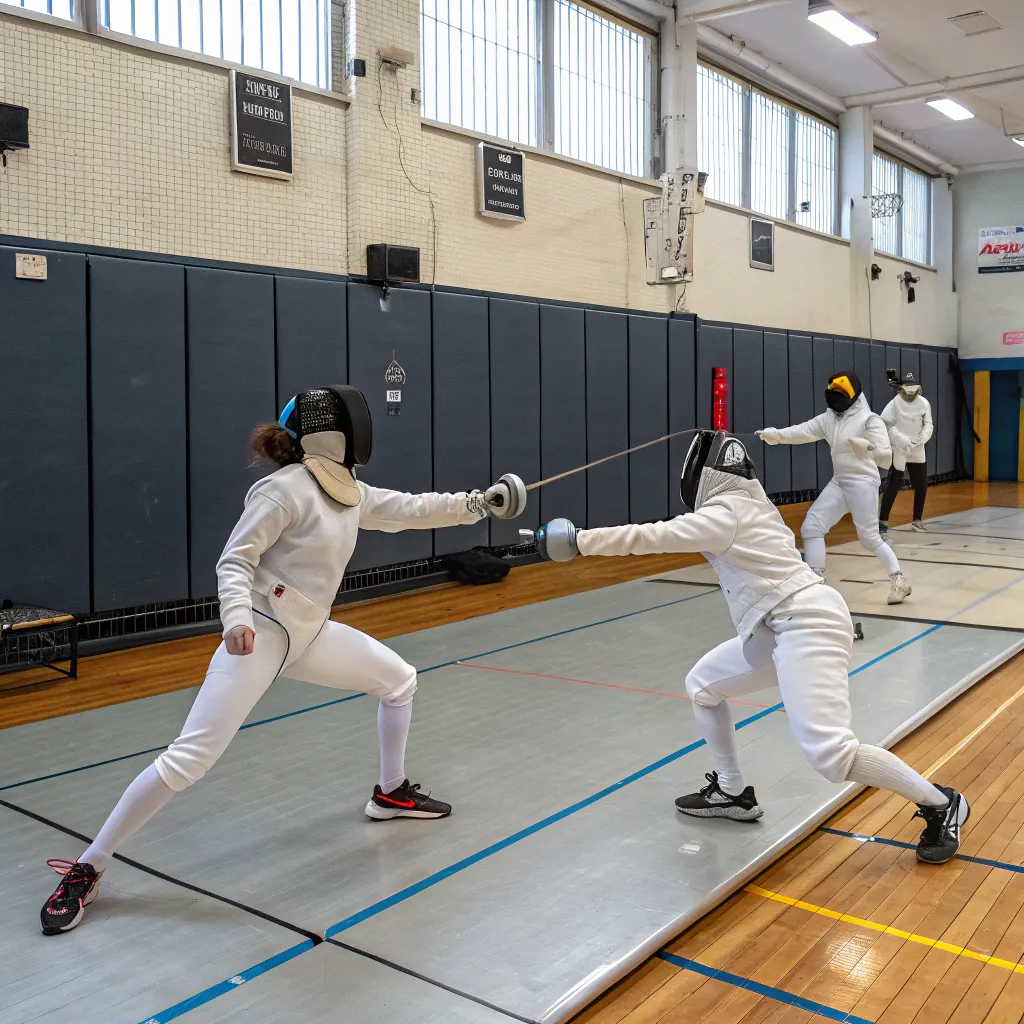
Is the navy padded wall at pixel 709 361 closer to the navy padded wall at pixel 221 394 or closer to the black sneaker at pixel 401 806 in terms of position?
the navy padded wall at pixel 221 394

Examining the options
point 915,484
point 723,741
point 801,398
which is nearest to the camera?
point 723,741

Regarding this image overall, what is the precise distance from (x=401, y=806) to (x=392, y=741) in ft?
0.62

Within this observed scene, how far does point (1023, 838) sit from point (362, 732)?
2.10 meters

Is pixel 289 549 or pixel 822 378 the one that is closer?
pixel 289 549

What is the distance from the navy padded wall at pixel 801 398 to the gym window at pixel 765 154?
144 centimetres

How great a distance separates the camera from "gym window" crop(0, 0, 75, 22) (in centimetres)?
495

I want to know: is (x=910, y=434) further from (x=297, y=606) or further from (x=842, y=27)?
(x=297, y=606)

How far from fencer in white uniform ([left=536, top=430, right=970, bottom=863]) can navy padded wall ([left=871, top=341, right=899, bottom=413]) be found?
1097cm

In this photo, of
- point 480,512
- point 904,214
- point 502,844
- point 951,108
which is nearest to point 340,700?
point 502,844

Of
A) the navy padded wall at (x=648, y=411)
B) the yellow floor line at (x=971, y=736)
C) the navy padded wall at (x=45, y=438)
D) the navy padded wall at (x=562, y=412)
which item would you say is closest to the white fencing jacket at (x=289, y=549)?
the yellow floor line at (x=971, y=736)

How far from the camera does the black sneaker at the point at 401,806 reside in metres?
2.80

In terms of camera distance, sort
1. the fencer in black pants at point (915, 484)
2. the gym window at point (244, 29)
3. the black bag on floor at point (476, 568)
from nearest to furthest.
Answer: the gym window at point (244, 29), the black bag on floor at point (476, 568), the fencer in black pants at point (915, 484)

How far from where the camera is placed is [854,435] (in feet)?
19.2

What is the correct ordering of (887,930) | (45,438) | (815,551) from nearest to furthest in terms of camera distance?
(887,930), (45,438), (815,551)
